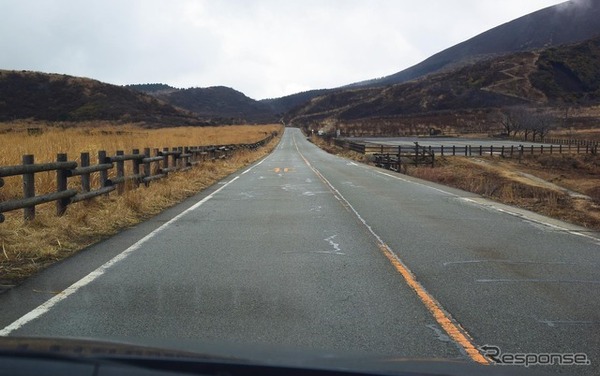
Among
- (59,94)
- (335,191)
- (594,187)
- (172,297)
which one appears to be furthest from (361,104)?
(172,297)

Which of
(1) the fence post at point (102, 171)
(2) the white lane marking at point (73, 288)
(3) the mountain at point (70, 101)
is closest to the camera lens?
(2) the white lane marking at point (73, 288)

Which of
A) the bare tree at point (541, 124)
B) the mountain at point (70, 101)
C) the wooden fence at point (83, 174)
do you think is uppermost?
the mountain at point (70, 101)

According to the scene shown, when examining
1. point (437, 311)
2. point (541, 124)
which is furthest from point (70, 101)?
point (437, 311)

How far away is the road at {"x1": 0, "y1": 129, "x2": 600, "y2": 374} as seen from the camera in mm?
5012

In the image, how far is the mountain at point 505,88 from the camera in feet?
495

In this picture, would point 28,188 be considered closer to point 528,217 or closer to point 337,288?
point 337,288

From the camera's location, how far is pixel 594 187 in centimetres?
3462

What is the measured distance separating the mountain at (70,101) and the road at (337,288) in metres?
88.3

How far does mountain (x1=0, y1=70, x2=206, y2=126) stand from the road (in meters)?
88.3

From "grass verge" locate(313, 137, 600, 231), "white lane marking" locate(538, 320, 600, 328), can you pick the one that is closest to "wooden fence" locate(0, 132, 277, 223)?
"white lane marking" locate(538, 320, 600, 328)

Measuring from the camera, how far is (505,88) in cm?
15738

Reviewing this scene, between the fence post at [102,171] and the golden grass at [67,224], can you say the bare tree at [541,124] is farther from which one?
the fence post at [102,171]

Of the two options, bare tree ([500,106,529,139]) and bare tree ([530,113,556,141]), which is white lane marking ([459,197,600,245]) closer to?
bare tree ([530,113,556,141])

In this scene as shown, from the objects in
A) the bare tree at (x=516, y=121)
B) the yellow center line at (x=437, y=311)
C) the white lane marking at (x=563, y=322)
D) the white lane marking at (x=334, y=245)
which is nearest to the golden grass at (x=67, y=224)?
the white lane marking at (x=334, y=245)
